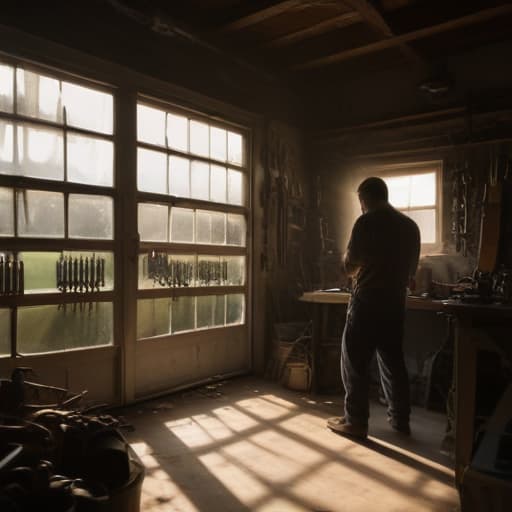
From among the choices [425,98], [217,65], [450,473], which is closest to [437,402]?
[450,473]

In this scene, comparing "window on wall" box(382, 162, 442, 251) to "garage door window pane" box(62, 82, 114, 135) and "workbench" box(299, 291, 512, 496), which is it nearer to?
"workbench" box(299, 291, 512, 496)

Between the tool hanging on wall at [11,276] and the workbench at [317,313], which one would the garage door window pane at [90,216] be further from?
the workbench at [317,313]

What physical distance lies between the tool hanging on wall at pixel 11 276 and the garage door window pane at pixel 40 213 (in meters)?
0.20

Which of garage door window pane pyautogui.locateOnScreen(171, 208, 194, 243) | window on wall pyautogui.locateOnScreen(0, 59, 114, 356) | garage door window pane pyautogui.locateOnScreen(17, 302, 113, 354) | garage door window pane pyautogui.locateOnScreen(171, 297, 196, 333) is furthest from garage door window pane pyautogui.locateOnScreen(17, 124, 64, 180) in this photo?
garage door window pane pyautogui.locateOnScreen(171, 297, 196, 333)

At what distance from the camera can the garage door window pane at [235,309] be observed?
15.3 ft

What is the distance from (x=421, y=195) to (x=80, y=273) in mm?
3418

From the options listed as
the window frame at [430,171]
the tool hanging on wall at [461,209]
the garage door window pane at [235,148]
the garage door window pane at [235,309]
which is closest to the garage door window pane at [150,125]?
the garage door window pane at [235,148]

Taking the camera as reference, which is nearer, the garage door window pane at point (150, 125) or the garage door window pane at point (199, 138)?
the garage door window pane at point (150, 125)

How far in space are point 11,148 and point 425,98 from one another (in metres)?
3.85

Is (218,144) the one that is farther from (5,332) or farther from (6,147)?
(5,332)

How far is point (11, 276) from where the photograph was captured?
3037 mm

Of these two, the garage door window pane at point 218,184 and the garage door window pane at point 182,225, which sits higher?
the garage door window pane at point 218,184

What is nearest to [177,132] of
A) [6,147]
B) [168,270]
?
[168,270]

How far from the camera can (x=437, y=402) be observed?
3.92 m
